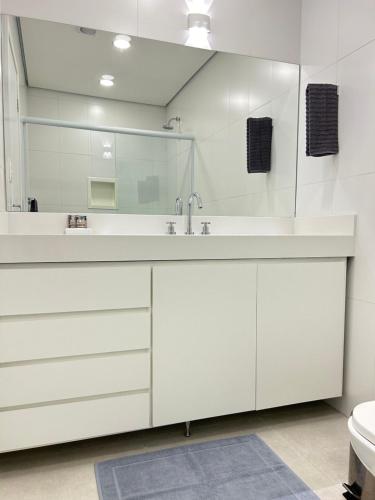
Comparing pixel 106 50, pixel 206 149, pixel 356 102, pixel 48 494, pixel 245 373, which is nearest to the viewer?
pixel 48 494

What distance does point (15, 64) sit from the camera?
1.72 m

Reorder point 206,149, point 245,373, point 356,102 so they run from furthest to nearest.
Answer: point 206,149 < point 356,102 < point 245,373

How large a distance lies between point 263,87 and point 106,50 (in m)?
0.93

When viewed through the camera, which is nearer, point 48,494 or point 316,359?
point 48,494

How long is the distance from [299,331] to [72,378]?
3.39ft

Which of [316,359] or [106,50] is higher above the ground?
[106,50]

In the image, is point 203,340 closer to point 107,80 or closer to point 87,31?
point 107,80

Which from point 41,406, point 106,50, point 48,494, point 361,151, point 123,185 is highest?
point 106,50

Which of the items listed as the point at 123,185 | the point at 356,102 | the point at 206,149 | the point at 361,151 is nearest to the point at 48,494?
the point at 123,185

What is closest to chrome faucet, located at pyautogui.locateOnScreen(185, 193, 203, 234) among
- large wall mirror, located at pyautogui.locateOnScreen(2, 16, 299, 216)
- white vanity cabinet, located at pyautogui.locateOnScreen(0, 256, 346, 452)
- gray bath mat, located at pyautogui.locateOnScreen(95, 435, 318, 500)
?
large wall mirror, located at pyautogui.locateOnScreen(2, 16, 299, 216)

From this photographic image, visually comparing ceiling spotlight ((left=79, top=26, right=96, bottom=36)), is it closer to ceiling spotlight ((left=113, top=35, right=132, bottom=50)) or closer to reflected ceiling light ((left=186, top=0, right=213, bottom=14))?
ceiling spotlight ((left=113, top=35, right=132, bottom=50))

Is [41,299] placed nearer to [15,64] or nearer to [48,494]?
[48,494]

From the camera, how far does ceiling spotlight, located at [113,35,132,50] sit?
1.85 metres

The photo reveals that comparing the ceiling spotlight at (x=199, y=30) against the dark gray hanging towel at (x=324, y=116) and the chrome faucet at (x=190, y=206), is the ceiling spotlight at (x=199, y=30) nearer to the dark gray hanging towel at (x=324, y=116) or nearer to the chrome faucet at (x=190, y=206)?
the dark gray hanging towel at (x=324, y=116)
